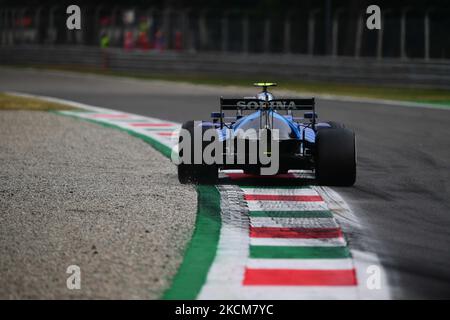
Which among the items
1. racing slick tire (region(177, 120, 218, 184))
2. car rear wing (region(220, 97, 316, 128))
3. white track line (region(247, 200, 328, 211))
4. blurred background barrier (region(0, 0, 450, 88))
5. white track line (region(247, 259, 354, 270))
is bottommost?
white track line (region(247, 259, 354, 270))

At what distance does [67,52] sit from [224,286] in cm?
3571

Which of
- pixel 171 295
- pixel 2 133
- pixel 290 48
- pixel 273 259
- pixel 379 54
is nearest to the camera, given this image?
pixel 171 295

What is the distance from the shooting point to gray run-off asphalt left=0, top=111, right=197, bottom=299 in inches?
272

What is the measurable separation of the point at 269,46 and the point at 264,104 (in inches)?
1089

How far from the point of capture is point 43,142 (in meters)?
15.8

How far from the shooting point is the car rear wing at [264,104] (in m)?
11.3

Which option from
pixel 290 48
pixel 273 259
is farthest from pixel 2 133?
pixel 290 48

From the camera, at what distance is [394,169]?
1262cm

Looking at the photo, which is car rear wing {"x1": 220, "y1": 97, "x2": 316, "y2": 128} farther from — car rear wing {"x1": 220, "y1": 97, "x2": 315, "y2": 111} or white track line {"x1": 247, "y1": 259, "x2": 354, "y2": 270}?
white track line {"x1": 247, "y1": 259, "x2": 354, "y2": 270}

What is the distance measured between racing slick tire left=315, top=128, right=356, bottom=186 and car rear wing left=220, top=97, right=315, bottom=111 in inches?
22.0

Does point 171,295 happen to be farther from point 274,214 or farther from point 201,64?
point 201,64

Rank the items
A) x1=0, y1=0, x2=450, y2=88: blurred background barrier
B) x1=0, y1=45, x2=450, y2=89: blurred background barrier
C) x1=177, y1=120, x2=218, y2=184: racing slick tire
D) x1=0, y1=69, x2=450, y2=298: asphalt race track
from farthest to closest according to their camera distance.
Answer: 1. x1=0, y1=0, x2=450, y2=88: blurred background barrier
2. x1=0, y1=45, x2=450, y2=89: blurred background barrier
3. x1=177, y1=120, x2=218, y2=184: racing slick tire
4. x1=0, y1=69, x2=450, y2=298: asphalt race track

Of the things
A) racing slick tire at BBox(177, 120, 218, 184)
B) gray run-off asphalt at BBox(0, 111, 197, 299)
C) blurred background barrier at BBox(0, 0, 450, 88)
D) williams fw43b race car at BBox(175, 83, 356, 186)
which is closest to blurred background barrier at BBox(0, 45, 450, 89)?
blurred background barrier at BBox(0, 0, 450, 88)

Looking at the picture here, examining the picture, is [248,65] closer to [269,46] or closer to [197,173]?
[269,46]
